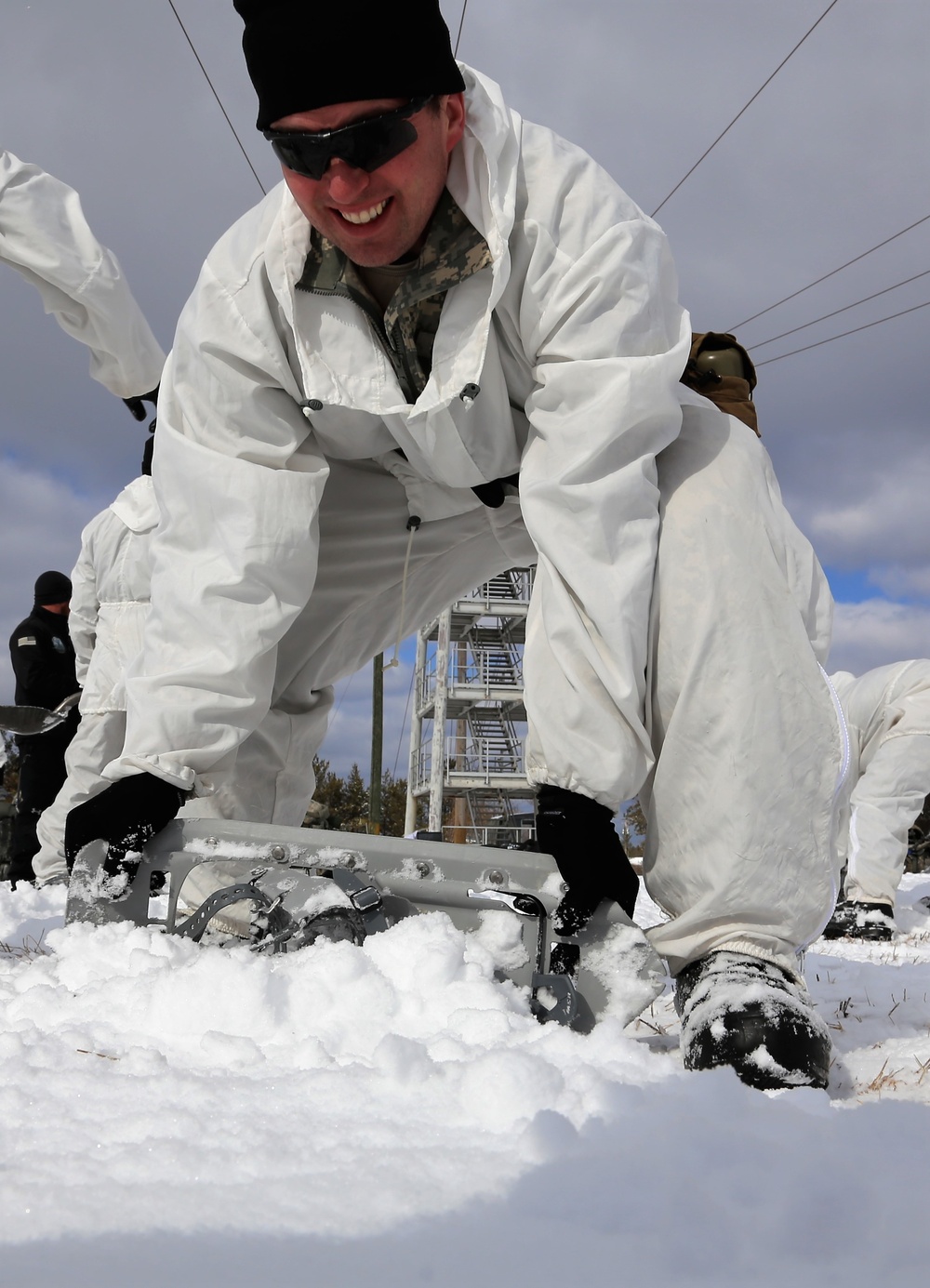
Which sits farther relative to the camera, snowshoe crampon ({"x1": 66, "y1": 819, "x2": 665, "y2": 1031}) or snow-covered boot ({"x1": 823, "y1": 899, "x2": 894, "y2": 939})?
snow-covered boot ({"x1": 823, "y1": 899, "x2": 894, "y2": 939})

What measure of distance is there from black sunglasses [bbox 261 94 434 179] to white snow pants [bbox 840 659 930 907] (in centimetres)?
421

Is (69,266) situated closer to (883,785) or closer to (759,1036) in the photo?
(759,1036)

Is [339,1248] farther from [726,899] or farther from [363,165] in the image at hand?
[363,165]

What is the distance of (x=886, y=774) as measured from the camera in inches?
209

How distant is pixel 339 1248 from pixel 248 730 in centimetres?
119

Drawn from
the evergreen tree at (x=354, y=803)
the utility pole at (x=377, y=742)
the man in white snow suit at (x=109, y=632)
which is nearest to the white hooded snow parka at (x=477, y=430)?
the man in white snow suit at (x=109, y=632)

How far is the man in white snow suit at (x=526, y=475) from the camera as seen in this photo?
1.53m

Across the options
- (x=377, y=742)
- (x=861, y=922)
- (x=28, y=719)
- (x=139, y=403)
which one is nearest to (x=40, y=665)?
(x=28, y=719)

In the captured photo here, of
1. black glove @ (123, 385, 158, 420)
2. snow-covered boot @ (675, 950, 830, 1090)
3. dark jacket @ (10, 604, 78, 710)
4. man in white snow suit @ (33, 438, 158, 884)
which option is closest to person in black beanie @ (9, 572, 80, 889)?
dark jacket @ (10, 604, 78, 710)

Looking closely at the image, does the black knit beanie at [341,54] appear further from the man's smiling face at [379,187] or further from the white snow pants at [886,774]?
the white snow pants at [886,774]

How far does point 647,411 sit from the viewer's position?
5.39ft

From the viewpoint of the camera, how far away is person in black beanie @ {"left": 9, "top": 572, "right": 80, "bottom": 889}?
5.46 metres

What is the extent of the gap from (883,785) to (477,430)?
4.20 metres

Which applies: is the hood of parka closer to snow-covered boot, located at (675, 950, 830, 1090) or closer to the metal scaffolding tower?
snow-covered boot, located at (675, 950, 830, 1090)
